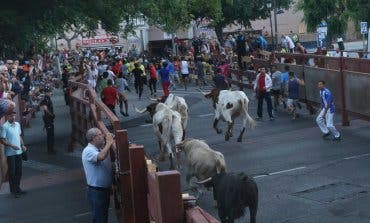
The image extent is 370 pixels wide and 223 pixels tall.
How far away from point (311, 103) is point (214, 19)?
3208 centimetres

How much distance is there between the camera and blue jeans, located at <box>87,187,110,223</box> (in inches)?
335

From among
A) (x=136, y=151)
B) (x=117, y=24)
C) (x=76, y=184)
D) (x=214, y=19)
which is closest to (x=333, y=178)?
(x=76, y=184)

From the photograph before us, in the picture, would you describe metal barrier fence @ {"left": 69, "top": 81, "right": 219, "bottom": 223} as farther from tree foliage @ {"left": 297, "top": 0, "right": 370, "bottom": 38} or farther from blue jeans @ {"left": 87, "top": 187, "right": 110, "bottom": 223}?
tree foliage @ {"left": 297, "top": 0, "right": 370, "bottom": 38}

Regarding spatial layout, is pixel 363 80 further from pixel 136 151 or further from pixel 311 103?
pixel 136 151

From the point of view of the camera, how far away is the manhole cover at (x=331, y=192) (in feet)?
38.0

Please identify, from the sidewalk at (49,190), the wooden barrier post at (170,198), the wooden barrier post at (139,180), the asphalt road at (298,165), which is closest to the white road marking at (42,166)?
the sidewalk at (49,190)

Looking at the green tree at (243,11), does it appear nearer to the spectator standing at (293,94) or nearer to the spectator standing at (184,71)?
the spectator standing at (184,71)

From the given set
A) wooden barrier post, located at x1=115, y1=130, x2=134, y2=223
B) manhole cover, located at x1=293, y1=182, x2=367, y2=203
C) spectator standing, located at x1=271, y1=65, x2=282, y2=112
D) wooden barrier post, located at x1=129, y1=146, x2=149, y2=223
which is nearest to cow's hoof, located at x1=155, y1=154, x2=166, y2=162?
manhole cover, located at x1=293, y1=182, x2=367, y2=203

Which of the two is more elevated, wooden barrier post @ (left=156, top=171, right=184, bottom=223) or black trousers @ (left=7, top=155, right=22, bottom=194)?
wooden barrier post @ (left=156, top=171, right=184, bottom=223)

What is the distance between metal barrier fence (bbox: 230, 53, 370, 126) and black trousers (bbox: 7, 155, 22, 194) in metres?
9.85

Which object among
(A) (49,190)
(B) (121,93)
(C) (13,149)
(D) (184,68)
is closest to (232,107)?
(A) (49,190)

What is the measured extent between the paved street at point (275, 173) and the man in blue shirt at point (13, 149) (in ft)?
1.02

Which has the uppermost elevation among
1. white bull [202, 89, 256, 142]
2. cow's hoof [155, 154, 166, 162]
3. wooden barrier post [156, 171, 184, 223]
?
wooden barrier post [156, 171, 184, 223]

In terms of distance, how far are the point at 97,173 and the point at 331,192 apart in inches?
202
